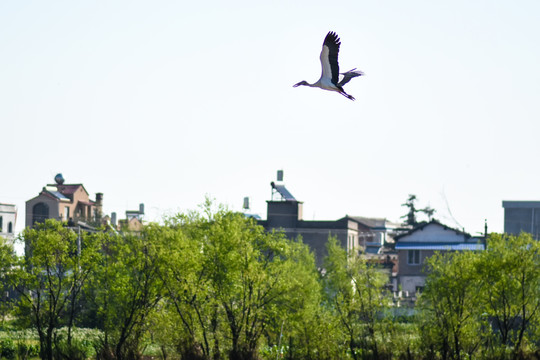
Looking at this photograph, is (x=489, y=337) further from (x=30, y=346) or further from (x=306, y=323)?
(x=30, y=346)

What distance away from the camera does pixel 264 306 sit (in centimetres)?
3941

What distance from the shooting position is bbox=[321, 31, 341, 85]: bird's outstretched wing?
1669 cm

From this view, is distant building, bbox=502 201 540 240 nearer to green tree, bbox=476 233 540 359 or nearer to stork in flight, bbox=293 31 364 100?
green tree, bbox=476 233 540 359

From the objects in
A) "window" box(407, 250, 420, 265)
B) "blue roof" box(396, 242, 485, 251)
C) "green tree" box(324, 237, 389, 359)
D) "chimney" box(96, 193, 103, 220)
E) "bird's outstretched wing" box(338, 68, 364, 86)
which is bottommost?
"green tree" box(324, 237, 389, 359)

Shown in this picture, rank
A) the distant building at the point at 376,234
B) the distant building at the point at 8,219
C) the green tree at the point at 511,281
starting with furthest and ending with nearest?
the distant building at the point at 376,234 → the distant building at the point at 8,219 → the green tree at the point at 511,281

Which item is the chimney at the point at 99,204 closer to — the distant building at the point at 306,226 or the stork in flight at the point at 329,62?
the distant building at the point at 306,226

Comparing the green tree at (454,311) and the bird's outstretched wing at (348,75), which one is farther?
the green tree at (454,311)

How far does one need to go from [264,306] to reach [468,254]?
10.1m

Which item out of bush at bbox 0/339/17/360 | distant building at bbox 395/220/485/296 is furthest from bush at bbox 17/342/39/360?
distant building at bbox 395/220/485/296

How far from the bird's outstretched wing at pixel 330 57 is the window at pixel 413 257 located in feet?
195

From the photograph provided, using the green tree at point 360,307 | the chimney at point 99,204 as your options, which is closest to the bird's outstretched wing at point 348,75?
the green tree at point 360,307

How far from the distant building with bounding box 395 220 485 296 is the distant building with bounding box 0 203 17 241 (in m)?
37.3

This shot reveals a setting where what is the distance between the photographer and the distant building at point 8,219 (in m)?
83.7

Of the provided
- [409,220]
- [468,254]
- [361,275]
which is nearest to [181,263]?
[361,275]
